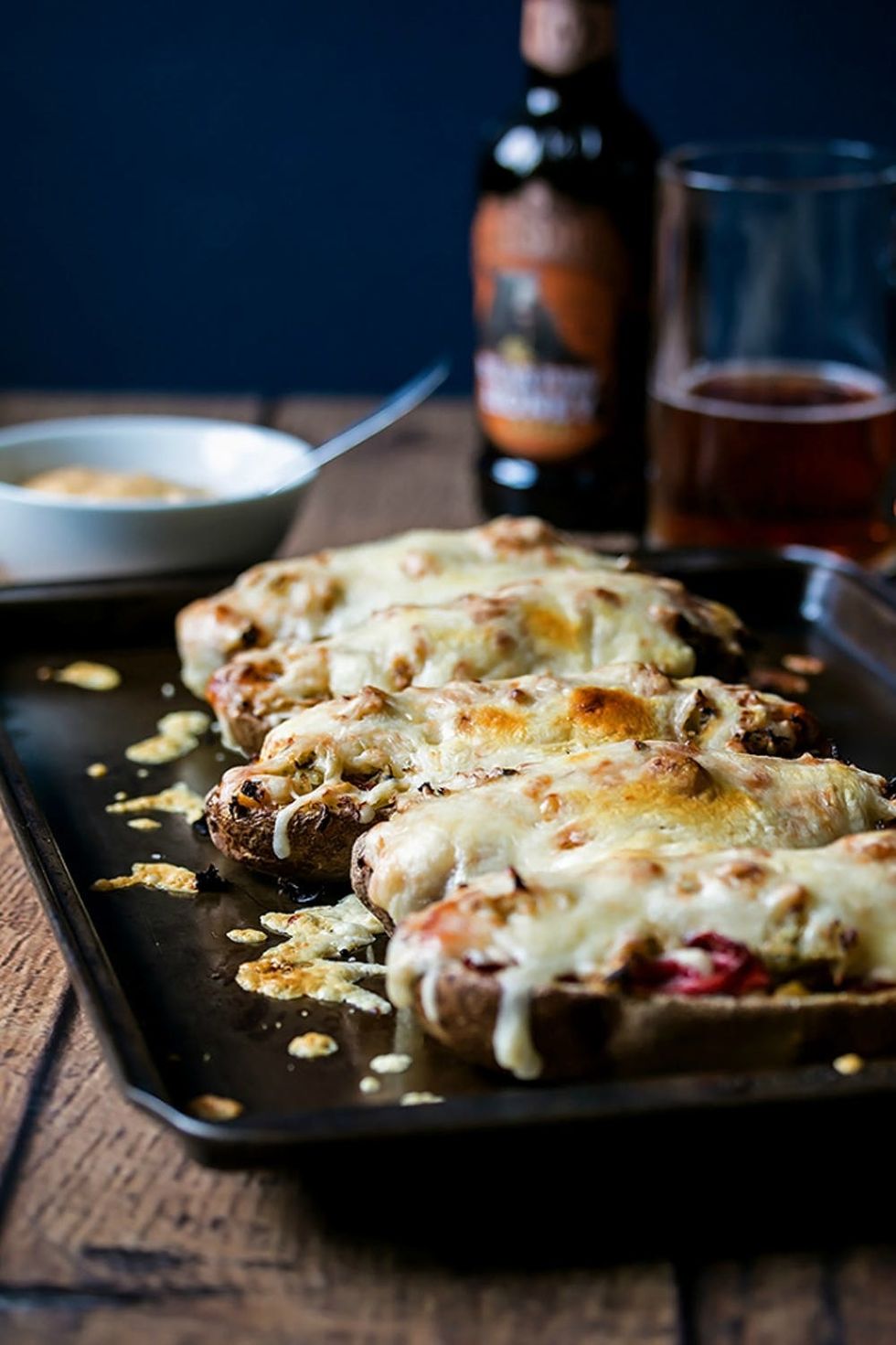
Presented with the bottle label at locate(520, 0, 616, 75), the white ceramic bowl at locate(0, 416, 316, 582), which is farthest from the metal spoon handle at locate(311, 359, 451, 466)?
the bottle label at locate(520, 0, 616, 75)

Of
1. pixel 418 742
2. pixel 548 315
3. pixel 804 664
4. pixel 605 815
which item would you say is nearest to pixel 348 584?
pixel 418 742

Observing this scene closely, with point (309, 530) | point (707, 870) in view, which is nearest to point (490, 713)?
point (707, 870)

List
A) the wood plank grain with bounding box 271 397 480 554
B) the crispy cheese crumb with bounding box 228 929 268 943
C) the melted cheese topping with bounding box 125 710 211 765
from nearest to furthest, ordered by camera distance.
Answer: the crispy cheese crumb with bounding box 228 929 268 943 < the melted cheese topping with bounding box 125 710 211 765 < the wood plank grain with bounding box 271 397 480 554

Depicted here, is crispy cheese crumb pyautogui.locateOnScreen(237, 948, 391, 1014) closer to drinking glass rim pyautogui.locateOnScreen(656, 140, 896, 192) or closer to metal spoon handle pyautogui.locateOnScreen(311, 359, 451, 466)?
metal spoon handle pyautogui.locateOnScreen(311, 359, 451, 466)

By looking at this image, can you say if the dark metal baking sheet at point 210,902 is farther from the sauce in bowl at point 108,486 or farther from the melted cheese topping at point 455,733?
the sauce in bowl at point 108,486

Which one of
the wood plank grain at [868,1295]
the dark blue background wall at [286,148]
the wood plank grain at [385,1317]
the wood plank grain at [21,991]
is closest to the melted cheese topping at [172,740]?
the wood plank grain at [21,991]

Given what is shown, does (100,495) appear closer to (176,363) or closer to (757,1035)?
(757,1035)
